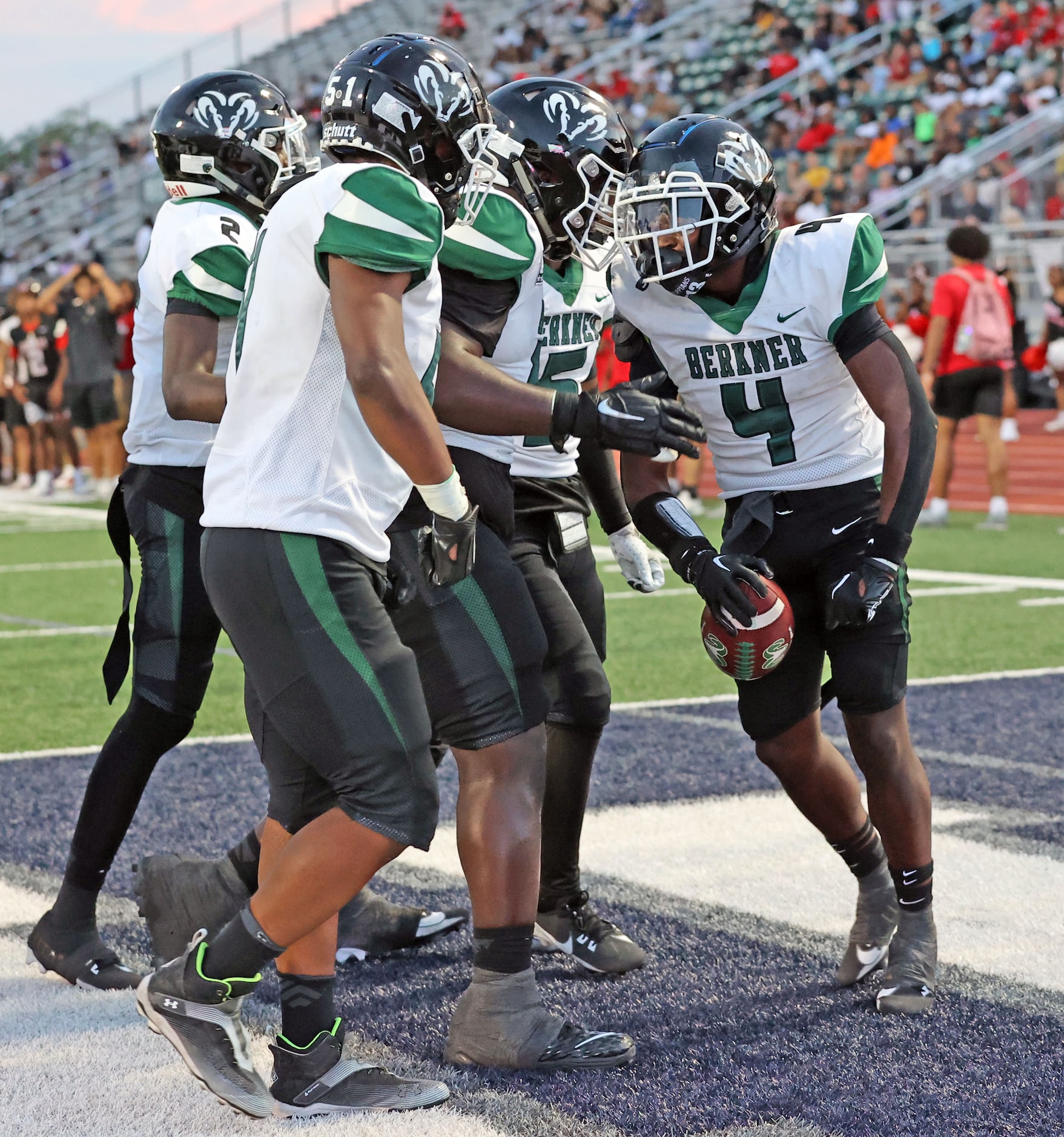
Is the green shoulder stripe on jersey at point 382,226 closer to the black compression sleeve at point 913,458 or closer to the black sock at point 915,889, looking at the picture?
the black compression sleeve at point 913,458

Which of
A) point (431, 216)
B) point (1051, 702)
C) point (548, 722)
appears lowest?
point (1051, 702)

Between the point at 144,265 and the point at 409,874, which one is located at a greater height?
the point at 144,265

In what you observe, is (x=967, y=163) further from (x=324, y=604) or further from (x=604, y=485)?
(x=324, y=604)

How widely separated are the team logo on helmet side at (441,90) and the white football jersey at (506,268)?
278mm

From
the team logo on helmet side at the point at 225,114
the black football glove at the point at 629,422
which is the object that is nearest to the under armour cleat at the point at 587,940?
the black football glove at the point at 629,422

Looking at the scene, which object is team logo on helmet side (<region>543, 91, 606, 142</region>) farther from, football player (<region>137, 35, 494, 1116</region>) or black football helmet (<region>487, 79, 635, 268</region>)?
football player (<region>137, 35, 494, 1116</region>)

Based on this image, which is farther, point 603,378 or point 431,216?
point 603,378

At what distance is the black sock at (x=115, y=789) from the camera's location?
11.6 feet

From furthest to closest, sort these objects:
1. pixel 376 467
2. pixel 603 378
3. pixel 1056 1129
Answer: pixel 603 378 < pixel 376 467 < pixel 1056 1129

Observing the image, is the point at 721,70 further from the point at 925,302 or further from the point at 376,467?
the point at 376,467

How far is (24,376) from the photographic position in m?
17.4

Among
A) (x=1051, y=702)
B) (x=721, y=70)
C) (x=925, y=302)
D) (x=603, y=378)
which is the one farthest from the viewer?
(x=721, y=70)

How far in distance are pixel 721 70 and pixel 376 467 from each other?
2446 cm

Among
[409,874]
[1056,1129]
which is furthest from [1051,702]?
[1056,1129]
